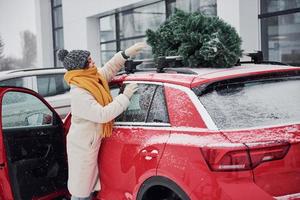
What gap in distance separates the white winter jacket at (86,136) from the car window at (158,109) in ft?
0.85

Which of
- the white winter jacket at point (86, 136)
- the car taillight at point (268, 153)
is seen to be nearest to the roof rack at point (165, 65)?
the white winter jacket at point (86, 136)

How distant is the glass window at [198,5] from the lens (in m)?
9.68

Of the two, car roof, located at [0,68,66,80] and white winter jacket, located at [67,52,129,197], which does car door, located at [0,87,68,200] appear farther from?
car roof, located at [0,68,66,80]

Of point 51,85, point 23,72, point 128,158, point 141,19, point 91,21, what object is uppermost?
point 91,21

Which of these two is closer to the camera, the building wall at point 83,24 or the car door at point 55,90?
the car door at point 55,90

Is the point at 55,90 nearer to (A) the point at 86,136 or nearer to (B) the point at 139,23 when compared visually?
(A) the point at 86,136

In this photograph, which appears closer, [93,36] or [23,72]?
[23,72]

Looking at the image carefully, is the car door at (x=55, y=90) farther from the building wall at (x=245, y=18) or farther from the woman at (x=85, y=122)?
the woman at (x=85, y=122)

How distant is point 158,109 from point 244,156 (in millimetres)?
888

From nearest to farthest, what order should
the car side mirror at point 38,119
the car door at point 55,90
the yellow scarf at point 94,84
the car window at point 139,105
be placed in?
the car window at point 139,105 → the yellow scarf at point 94,84 → the car side mirror at point 38,119 → the car door at point 55,90

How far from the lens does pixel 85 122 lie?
3.99m

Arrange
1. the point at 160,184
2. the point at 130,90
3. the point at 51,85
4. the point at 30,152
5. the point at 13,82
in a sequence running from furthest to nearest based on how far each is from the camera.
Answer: the point at 51,85 → the point at 13,82 → the point at 30,152 → the point at 130,90 → the point at 160,184

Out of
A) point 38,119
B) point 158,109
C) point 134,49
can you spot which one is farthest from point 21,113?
point 158,109

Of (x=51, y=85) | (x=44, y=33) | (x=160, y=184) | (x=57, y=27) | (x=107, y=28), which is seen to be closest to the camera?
(x=160, y=184)
